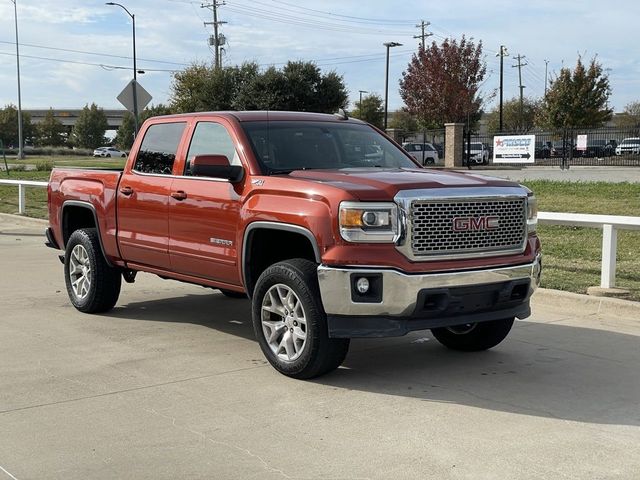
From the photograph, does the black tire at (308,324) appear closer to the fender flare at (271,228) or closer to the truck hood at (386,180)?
the fender flare at (271,228)

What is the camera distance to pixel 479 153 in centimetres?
4359

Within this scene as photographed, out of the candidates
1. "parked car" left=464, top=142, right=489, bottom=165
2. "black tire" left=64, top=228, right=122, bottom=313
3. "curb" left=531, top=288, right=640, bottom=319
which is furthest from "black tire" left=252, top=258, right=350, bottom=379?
"parked car" left=464, top=142, right=489, bottom=165

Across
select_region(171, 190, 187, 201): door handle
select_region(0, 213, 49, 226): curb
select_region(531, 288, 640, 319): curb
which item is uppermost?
select_region(171, 190, 187, 201): door handle

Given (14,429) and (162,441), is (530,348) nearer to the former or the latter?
(162,441)

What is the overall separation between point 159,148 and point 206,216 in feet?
4.19

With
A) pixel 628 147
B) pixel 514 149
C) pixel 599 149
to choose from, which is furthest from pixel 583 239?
pixel 628 147

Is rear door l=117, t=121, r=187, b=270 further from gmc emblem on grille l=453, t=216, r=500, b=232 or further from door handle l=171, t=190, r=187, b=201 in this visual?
gmc emblem on grille l=453, t=216, r=500, b=232

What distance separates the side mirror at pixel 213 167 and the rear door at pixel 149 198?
93 centimetres

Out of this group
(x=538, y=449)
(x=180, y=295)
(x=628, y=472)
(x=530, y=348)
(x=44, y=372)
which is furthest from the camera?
(x=180, y=295)

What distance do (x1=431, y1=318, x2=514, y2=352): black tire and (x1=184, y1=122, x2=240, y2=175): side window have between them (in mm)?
2236

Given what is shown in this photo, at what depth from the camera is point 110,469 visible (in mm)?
4121

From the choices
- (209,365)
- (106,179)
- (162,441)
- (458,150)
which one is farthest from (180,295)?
(458,150)

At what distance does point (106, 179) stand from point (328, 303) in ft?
11.2

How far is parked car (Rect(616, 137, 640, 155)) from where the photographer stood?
40156 millimetres
